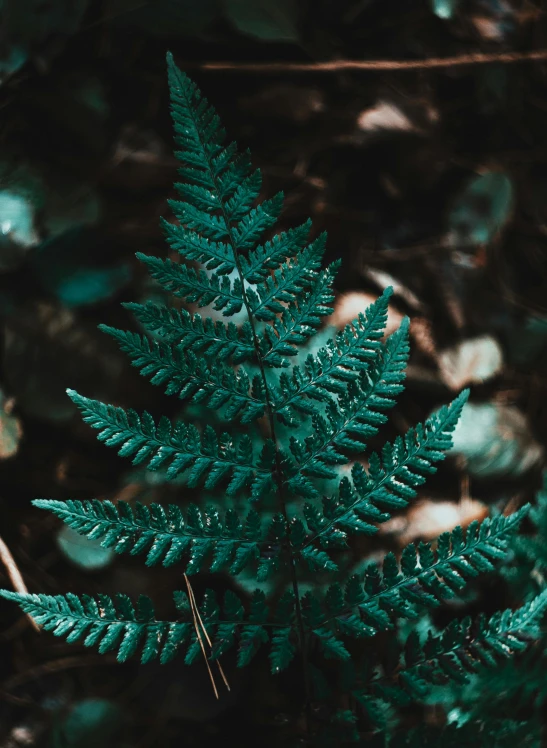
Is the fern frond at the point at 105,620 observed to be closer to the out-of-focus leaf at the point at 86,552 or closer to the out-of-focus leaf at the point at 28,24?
the out-of-focus leaf at the point at 86,552

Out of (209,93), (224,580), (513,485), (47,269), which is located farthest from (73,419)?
(513,485)

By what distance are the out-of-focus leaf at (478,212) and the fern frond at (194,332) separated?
1.00m

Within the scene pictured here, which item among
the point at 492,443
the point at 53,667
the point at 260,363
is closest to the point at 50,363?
the point at 53,667

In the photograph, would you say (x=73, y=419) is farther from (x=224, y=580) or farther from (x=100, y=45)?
(x=100, y=45)

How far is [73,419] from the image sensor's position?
1.28 metres

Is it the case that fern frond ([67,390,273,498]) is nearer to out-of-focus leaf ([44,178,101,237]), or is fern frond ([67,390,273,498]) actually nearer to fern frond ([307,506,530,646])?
fern frond ([307,506,530,646])

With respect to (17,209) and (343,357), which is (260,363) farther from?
(17,209)

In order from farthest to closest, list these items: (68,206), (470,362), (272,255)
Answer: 1. (470,362)
2. (68,206)
3. (272,255)

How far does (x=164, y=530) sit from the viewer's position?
0.72m

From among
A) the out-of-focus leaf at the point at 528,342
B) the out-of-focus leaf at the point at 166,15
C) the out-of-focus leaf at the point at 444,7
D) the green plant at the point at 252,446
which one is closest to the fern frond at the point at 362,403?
the green plant at the point at 252,446

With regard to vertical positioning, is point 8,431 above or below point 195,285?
below

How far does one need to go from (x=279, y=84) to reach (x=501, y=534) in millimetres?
1136

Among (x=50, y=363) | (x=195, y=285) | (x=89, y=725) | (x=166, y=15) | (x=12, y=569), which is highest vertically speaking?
(x=166, y=15)

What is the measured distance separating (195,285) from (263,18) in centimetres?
96
